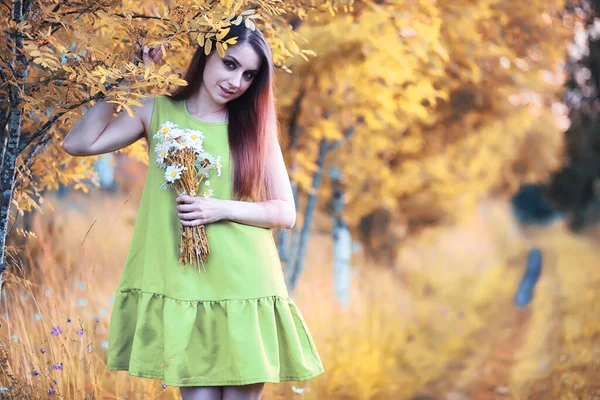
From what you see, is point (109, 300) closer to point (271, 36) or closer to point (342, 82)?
point (342, 82)

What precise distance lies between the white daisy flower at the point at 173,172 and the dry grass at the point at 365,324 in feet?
1.92

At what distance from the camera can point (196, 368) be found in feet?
7.84

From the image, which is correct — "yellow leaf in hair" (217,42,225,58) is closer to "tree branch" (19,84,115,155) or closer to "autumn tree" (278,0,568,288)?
"tree branch" (19,84,115,155)

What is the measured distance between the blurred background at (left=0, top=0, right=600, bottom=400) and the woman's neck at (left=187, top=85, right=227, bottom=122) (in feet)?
1.45

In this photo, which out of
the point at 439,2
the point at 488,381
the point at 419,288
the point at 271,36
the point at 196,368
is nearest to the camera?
the point at 196,368

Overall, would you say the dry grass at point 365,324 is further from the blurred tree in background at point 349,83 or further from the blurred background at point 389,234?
the blurred tree in background at point 349,83

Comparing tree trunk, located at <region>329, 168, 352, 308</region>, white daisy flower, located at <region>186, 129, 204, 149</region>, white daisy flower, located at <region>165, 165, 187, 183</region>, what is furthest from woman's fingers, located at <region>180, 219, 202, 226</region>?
tree trunk, located at <region>329, 168, 352, 308</region>

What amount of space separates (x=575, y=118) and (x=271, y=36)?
12.0m

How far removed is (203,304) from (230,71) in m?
0.79

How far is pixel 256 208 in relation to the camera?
249 cm

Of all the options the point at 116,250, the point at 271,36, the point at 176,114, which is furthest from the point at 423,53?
the point at 116,250

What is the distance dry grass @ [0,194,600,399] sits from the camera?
3240 millimetres

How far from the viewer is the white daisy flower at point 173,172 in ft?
7.80

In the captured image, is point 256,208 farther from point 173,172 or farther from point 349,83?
point 349,83
